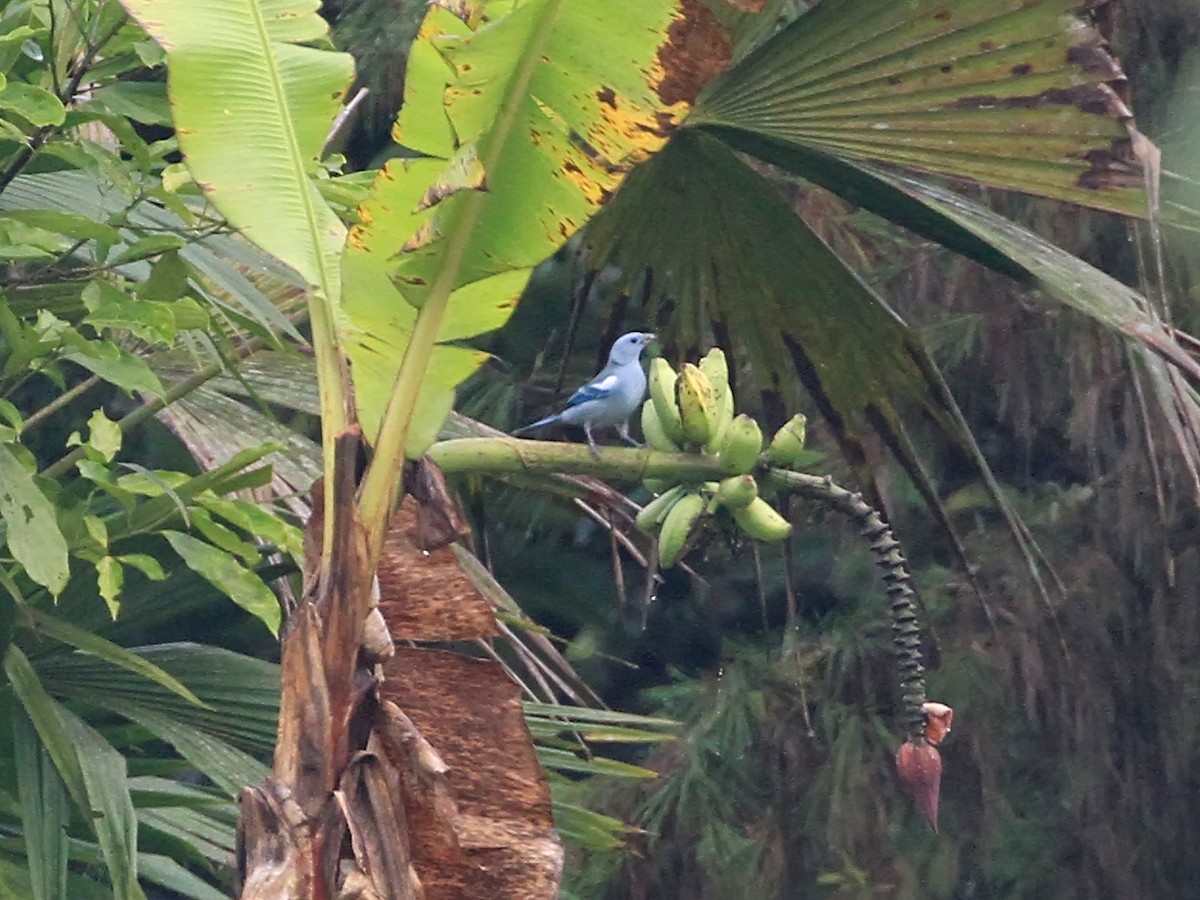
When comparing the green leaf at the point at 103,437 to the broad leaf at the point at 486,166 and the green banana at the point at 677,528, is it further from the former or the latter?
the green banana at the point at 677,528

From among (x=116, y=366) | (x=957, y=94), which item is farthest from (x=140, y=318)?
(x=957, y=94)

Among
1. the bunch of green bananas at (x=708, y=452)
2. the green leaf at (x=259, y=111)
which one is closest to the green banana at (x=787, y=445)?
the bunch of green bananas at (x=708, y=452)

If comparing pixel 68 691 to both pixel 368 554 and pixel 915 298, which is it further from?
pixel 915 298

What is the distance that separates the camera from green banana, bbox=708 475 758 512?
1.73 meters

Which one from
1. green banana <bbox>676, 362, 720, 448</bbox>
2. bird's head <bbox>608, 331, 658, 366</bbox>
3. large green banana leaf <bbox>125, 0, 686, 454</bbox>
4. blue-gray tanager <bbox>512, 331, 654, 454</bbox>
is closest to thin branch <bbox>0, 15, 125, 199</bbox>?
large green banana leaf <bbox>125, 0, 686, 454</bbox>

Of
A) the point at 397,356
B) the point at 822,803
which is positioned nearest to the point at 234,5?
the point at 397,356

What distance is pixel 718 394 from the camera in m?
1.84

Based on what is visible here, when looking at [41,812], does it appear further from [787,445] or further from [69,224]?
[787,445]

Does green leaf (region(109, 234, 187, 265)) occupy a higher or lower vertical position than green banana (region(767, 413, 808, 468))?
lower

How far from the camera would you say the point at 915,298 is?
441 cm

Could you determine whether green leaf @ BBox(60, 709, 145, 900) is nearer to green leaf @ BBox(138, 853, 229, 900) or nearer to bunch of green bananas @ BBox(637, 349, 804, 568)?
green leaf @ BBox(138, 853, 229, 900)

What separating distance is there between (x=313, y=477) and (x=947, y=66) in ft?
3.98

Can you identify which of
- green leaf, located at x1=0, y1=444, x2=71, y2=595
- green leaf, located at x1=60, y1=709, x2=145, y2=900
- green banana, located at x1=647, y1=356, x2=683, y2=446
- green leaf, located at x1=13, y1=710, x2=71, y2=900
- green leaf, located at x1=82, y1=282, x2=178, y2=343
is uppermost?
green banana, located at x1=647, y1=356, x2=683, y2=446

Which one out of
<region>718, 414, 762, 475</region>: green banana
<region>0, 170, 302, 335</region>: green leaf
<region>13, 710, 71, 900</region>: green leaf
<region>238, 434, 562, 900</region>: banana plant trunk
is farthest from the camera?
<region>0, 170, 302, 335</region>: green leaf
